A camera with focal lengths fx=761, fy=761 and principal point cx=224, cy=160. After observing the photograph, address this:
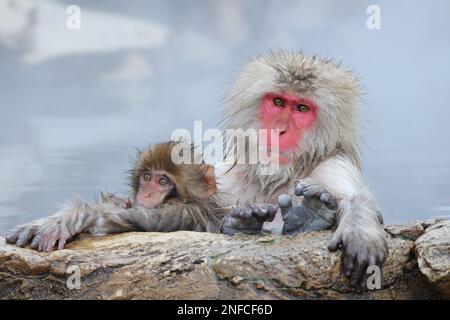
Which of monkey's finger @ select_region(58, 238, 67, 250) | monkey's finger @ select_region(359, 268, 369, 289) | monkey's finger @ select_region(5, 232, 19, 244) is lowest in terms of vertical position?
monkey's finger @ select_region(359, 268, 369, 289)

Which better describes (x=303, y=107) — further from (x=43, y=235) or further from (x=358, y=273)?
(x=43, y=235)

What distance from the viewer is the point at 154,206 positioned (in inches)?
169

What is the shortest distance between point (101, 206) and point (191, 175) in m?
0.56

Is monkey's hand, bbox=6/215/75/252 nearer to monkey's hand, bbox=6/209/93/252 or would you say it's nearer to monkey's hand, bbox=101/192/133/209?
monkey's hand, bbox=6/209/93/252

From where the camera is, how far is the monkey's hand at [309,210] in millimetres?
3631

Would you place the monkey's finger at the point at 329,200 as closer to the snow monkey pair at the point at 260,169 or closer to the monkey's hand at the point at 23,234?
the snow monkey pair at the point at 260,169

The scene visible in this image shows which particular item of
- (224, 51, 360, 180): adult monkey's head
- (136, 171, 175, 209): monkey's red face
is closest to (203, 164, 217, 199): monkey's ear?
(136, 171, 175, 209): monkey's red face

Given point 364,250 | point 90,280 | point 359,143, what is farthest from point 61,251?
point 359,143

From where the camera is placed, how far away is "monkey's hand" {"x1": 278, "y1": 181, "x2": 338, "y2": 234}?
143 inches

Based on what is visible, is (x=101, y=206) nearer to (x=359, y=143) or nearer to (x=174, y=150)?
(x=174, y=150)

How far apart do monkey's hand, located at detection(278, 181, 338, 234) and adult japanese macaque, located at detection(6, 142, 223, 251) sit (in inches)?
29.4

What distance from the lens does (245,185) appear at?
467 centimetres

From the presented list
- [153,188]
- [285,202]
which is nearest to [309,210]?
[285,202]

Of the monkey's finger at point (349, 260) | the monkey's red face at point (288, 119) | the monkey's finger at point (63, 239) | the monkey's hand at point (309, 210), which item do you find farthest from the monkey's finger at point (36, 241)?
the monkey's finger at point (349, 260)
